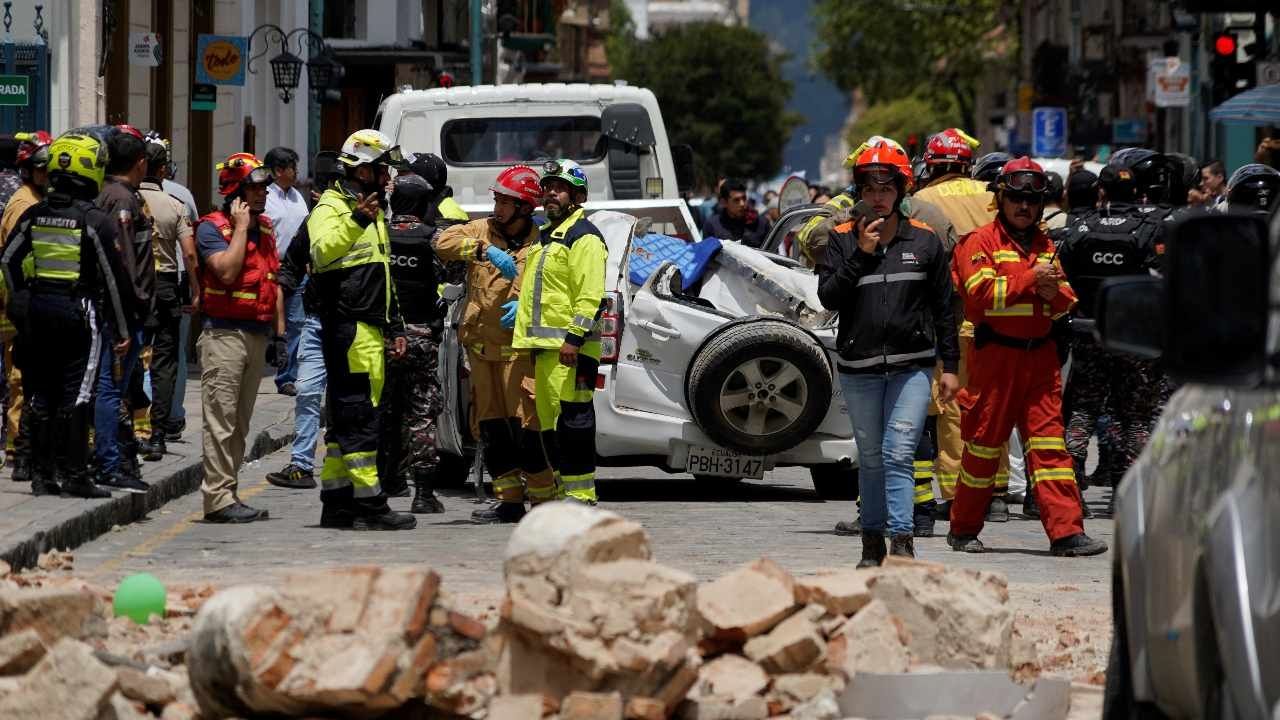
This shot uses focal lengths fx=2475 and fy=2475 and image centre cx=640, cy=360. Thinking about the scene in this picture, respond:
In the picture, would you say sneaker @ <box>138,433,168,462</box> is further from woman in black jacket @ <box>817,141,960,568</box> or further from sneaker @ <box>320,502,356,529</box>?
woman in black jacket @ <box>817,141,960,568</box>

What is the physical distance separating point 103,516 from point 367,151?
2.18 metres

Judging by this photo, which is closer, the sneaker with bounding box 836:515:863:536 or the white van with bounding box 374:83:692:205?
the sneaker with bounding box 836:515:863:536

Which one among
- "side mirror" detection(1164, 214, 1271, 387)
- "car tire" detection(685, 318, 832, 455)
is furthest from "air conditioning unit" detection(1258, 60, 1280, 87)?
"side mirror" detection(1164, 214, 1271, 387)

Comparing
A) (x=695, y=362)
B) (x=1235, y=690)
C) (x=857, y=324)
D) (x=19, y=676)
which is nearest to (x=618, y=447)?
(x=695, y=362)

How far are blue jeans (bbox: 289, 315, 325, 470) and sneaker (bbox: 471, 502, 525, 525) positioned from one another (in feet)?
6.91

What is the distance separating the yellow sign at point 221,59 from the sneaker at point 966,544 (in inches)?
621

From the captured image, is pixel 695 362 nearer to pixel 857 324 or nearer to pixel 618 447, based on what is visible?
pixel 618 447

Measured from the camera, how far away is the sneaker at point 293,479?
1481 cm

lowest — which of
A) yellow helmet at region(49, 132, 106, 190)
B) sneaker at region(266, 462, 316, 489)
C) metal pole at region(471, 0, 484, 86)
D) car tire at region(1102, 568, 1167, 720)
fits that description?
sneaker at region(266, 462, 316, 489)

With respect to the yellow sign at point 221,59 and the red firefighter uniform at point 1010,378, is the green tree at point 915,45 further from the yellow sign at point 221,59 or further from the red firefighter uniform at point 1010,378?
the red firefighter uniform at point 1010,378

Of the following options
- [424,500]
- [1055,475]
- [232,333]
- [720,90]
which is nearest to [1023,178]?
[1055,475]

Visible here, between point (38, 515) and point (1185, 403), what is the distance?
23.0ft

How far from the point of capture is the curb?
34.2 ft

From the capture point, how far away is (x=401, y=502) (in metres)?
14.0
